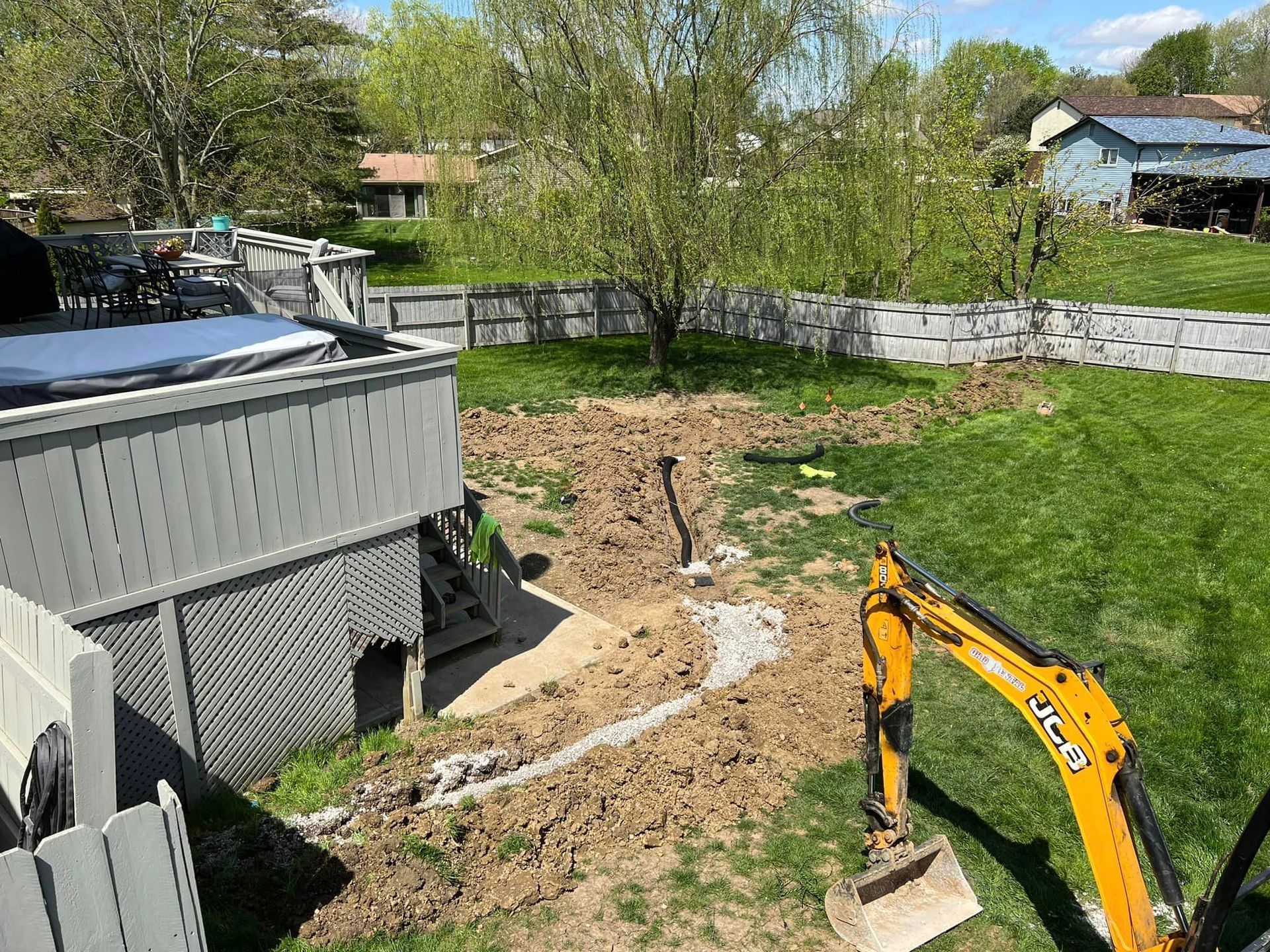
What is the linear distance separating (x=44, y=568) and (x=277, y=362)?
6.54ft

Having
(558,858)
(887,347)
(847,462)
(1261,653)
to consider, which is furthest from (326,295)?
(887,347)

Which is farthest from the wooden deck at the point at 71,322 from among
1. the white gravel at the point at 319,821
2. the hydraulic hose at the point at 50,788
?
the hydraulic hose at the point at 50,788

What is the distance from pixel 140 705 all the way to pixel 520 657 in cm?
333

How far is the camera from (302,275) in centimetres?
1073

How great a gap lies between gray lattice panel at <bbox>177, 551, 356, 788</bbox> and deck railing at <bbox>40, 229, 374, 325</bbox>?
4.00 meters

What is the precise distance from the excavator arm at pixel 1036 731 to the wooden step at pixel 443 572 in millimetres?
4463

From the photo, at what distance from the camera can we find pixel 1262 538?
10711mm

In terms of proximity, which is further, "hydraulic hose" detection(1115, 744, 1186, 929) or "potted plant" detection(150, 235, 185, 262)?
"potted plant" detection(150, 235, 185, 262)

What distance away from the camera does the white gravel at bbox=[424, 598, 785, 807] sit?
643cm

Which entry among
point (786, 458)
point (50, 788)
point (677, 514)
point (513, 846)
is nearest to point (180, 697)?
point (513, 846)

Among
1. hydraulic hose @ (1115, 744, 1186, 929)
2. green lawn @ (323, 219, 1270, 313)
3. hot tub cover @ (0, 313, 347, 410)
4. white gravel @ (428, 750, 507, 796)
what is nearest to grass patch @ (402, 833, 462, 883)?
white gravel @ (428, 750, 507, 796)

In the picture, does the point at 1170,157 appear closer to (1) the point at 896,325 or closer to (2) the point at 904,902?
(1) the point at 896,325

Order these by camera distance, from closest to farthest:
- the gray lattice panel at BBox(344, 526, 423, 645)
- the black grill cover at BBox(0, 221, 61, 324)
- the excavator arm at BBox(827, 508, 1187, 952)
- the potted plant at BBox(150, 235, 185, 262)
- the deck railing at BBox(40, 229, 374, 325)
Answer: the excavator arm at BBox(827, 508, 1187, 952) → the gray lattice panel at BBox(344, 526, 423, 645) → the black grill cover at BBox(0, 221, 61, 324) → the deck railing at BBox(40, 229, 374, 325) → the potted plant at BBox(150, 235, 185, 262)

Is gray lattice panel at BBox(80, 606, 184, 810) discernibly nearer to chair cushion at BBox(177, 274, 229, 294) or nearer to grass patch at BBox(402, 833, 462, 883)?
grass patch at BBox(402, 833, 462, 883)
